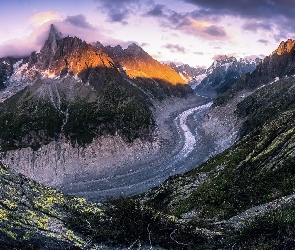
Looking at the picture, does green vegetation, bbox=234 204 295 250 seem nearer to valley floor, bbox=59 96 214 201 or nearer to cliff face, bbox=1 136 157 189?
valley floor, bbox=59 96 214 201

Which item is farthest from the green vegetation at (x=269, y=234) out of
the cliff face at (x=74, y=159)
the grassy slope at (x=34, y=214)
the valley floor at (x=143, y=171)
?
the cliff face at (x=74, y=159)

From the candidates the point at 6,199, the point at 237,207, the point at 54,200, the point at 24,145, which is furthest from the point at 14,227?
the point at 24,145

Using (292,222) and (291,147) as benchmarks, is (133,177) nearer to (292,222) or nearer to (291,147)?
(291,147)

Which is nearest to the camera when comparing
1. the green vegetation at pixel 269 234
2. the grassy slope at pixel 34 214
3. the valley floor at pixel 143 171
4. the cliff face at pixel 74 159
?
the grassy slope at pixel 34 214

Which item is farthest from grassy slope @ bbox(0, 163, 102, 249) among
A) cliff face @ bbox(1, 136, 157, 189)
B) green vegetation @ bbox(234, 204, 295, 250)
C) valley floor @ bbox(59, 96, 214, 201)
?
cliff face @ bbox(1, 136, 157, 189)

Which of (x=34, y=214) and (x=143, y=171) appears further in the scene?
(x=143, y=171)

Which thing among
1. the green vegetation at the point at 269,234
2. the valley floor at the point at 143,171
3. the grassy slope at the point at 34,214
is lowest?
the valley floor at the point at 143,171

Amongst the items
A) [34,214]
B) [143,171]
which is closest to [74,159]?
[143,171]

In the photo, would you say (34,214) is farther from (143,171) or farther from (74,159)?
(74,159)

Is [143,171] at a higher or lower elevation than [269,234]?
lower

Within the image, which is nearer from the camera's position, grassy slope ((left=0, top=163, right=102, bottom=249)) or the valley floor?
grassy slope ((left=0, top=163, right=102, bottom=249))

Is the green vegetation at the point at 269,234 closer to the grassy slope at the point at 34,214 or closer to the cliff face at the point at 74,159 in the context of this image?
the grassy slope at the point at 34,214
